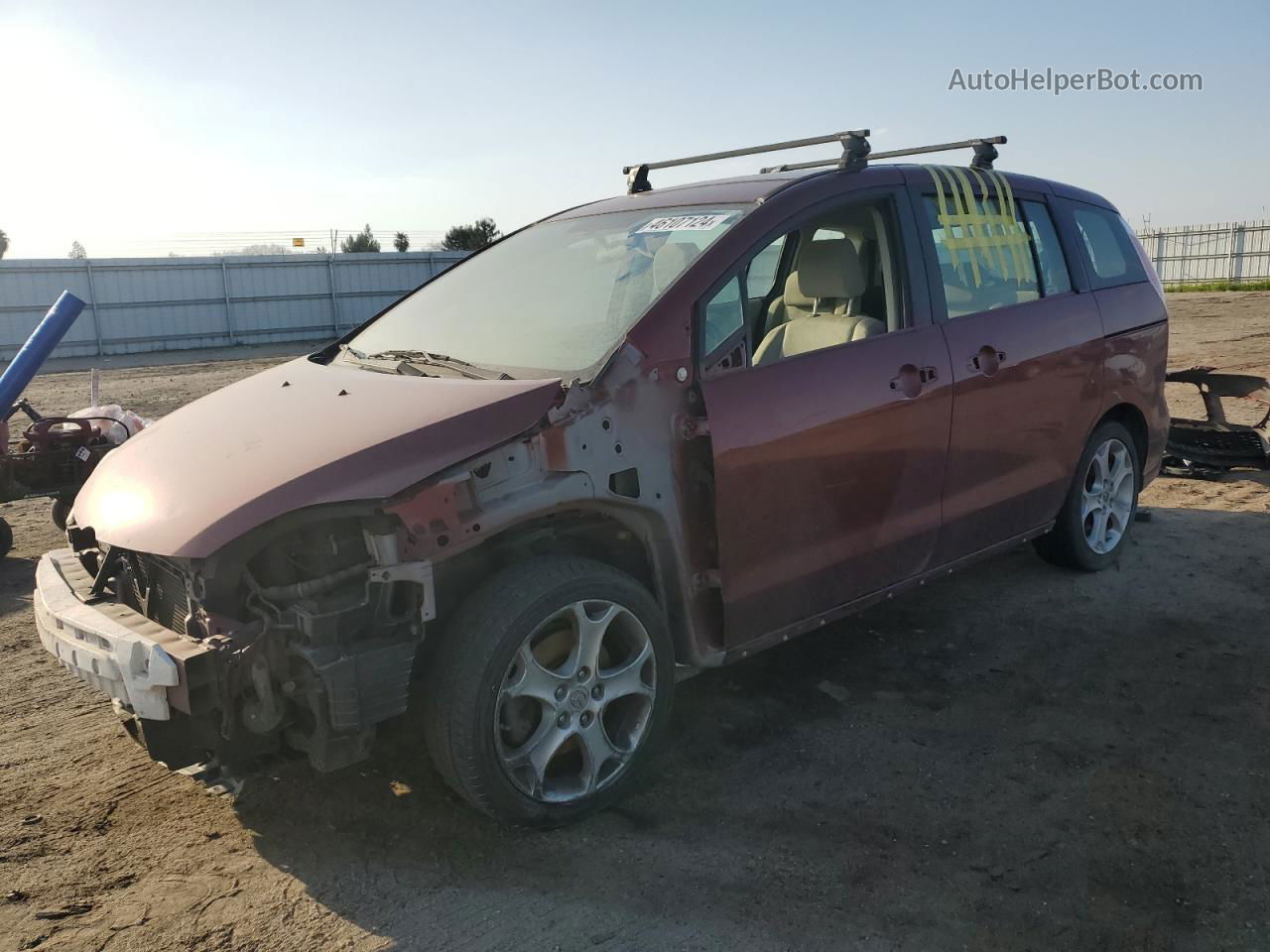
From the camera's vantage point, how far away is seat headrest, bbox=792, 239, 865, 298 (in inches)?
158

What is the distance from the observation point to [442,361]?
11.8 feet

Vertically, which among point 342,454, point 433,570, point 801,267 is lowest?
point 433,570

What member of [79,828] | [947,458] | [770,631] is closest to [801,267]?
[947,458]

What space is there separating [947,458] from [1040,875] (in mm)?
1687

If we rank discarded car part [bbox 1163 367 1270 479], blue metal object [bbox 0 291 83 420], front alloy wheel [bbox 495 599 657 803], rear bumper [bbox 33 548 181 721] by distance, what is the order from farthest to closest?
discarded car part [bbox 1163 367 1270 479] < blue metal object [bbox 0 291 83 420] < front alloy wheel [bbox 495 599 657 803] < rear bumper [bbox 33 548 181 721]

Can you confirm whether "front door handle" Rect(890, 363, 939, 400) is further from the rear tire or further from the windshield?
the rear tire

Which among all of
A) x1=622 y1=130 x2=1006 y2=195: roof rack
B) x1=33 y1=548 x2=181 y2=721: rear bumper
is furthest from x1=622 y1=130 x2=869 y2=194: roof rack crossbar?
x1=33 y1=548 x2=181 y2=721: rear bumper

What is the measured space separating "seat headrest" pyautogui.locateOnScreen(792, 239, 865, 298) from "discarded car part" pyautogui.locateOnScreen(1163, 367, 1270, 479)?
4.19 meters

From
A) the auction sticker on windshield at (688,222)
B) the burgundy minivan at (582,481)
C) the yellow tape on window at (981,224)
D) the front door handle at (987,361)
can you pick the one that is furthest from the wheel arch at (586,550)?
the yellow tape on window at (981,224)

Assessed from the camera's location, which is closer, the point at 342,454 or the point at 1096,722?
the point at 342,454

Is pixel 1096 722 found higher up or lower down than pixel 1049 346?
lower down

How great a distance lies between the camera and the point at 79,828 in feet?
10.6

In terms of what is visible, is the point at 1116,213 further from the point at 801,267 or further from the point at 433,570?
the point at 433,570

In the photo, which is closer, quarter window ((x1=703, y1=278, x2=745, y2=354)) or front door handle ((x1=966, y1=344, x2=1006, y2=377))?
quarter window ((x1=703, y1=278, x2=745, y2=354))
